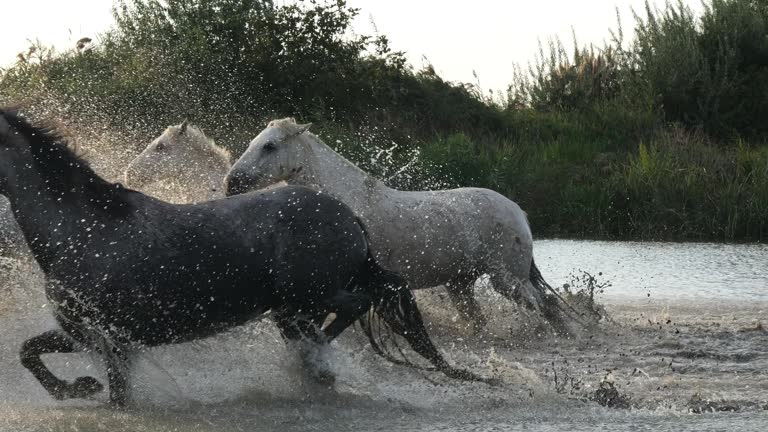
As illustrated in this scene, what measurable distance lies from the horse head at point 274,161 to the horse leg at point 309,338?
6.50 feet

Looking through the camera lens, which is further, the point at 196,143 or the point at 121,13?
the point at 121,13

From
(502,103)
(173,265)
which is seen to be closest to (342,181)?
(173,265)

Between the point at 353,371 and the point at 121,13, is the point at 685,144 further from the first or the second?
the point at 353,371

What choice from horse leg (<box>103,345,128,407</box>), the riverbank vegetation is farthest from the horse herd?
the riverbank vegetation

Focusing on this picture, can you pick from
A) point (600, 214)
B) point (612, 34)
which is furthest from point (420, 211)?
point (612, 34)

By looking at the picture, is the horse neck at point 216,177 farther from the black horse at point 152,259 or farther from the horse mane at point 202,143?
→ the black horse at point 152,259

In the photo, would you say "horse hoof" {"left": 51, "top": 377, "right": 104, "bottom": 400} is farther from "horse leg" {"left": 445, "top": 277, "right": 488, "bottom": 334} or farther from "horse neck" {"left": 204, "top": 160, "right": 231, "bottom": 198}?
"horse leg" {"left": 445, "top": 277, "right": 488, "bottom": 334}

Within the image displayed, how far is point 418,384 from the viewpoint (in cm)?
656

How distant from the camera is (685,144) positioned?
62.0 ft

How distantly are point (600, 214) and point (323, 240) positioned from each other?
1111 cm

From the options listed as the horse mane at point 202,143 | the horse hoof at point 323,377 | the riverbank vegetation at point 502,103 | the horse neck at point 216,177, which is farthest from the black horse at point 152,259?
the riverbank vegetation at point 502,103

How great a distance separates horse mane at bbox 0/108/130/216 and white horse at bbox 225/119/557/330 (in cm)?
215

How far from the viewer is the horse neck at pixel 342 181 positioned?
8164 mm

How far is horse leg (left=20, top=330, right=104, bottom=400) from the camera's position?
576cm
